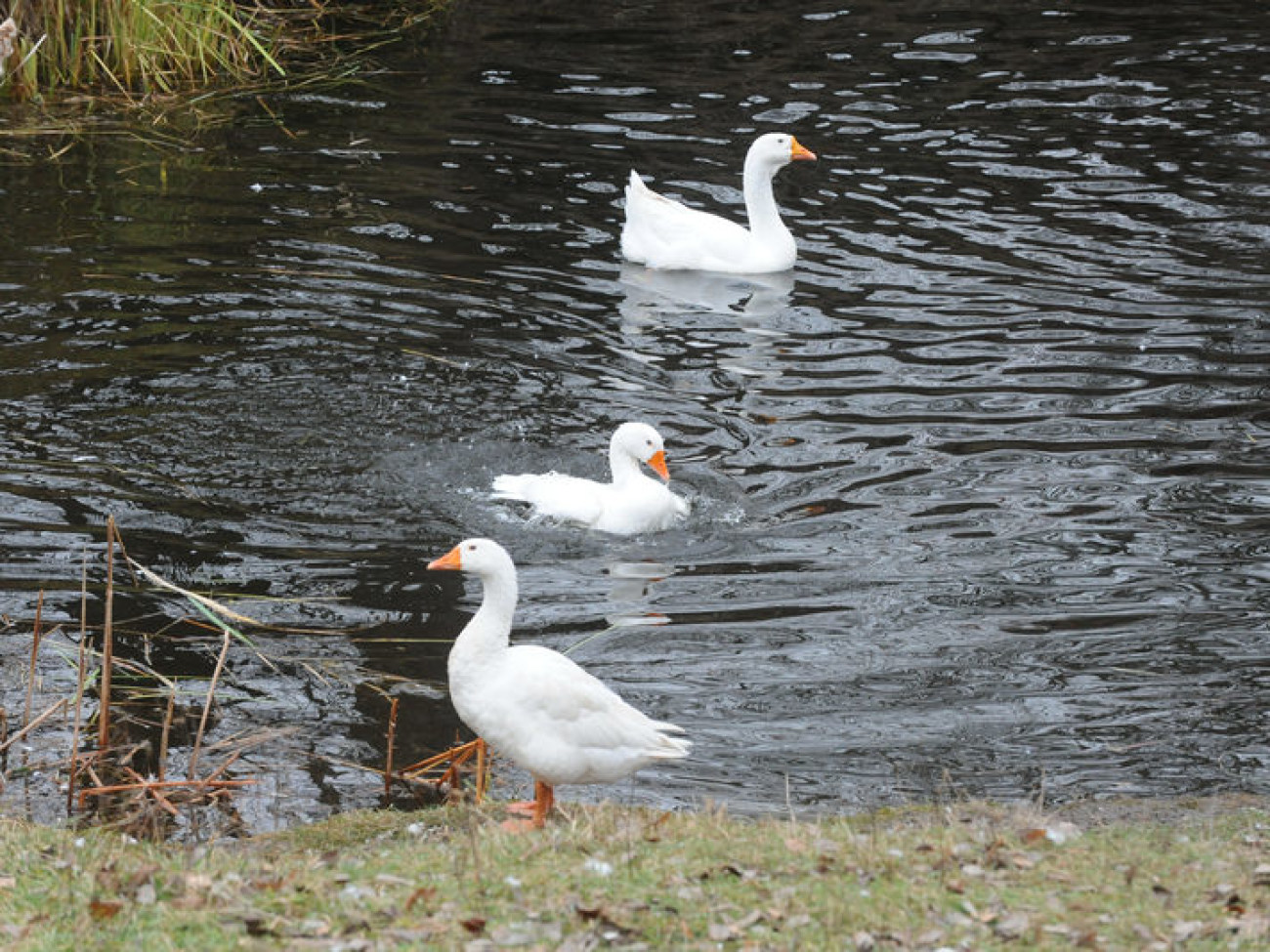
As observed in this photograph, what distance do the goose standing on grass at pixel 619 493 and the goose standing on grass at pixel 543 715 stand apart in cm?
289

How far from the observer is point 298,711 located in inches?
318

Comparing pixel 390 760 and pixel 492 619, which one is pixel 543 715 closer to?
pixel 492 619

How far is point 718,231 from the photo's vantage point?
1435 centimetres

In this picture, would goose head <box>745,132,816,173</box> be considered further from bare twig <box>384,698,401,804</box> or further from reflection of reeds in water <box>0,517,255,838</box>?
reflection of reeds in water <box>0,517,255,838</box>

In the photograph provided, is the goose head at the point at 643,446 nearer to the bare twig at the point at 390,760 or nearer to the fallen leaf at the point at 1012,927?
the bare twig at the point at 390,760

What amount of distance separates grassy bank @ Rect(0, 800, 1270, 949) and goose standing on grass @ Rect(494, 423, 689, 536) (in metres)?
3.61

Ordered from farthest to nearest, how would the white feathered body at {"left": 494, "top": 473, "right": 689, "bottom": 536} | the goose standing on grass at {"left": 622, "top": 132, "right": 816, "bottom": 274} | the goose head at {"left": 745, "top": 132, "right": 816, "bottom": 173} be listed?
1. the goose head at {"left": 745, "top": 132, "right": 816, "bottom": 173}
2. the goose standing on grass at {"left": 622, "top": 132, "right": 816, "bottom": 274}
3. the white feathered body at {"left": 494, "top": 473, "right": 689, "bottom": 536}

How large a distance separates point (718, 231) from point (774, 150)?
854mm

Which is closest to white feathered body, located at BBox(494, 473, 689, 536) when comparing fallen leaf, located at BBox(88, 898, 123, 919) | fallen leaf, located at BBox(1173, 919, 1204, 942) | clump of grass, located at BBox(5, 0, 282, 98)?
fallen leaf, located at BBox(88, 898, 123, 919)

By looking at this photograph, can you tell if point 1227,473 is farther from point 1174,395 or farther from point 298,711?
point 298,711

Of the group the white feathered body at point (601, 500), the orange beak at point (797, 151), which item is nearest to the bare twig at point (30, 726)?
the white feathered body at point (601, 500)

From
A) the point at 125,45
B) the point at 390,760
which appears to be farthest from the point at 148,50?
the point at 390,760

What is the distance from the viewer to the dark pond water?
27.1 ft

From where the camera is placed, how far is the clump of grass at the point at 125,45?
53.3 feet
